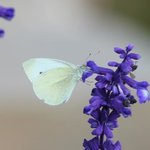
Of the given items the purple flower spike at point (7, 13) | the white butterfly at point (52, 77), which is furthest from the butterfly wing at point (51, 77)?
the purple flower spike at point (7, 13)

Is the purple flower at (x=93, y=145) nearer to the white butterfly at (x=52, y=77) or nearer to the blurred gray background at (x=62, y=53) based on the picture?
the white butterfly at (x=52, y=77)

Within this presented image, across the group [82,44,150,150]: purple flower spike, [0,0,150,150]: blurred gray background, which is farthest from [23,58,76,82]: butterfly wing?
[0,0,150,150]: blurred gray background

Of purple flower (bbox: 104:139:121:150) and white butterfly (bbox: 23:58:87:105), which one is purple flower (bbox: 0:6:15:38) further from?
white butterfly (bbox: 23:58:87:105)

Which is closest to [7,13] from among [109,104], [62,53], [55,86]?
[109,104]

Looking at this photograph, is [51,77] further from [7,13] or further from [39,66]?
[7,13]

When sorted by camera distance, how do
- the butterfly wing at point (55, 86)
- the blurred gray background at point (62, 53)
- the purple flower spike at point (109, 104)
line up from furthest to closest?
the blurred gray background at point (62, 53), the butterfly wing at point (55, 86), the purple flower spike at point (109, 104)

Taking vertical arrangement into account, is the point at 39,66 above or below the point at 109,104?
above

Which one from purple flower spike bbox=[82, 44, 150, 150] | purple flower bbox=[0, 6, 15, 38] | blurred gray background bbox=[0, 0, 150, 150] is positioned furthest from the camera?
blurred gray background bbox=[0, 0, 150, 150]

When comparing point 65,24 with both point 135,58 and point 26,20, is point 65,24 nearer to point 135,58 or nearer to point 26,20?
point 26,20
